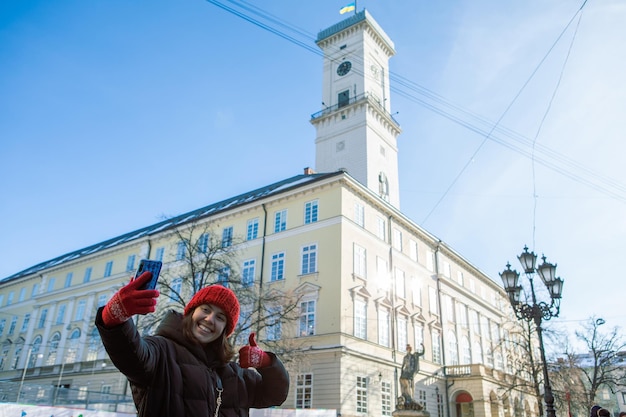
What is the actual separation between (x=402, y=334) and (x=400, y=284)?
3499 millimetres

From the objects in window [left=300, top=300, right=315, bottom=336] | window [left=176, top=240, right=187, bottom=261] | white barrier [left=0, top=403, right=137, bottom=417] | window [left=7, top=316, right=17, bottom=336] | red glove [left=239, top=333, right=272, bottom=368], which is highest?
window [left=176, top=240, right=187, bottom=261]

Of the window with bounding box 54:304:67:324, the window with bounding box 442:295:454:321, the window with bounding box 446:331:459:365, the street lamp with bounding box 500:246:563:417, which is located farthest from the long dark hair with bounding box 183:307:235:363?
the window with bounding box 54:304:67:324

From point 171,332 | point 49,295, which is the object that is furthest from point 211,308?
point 49,295

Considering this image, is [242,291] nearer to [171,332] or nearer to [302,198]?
[302,198]

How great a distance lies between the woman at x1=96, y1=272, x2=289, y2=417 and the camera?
7.44 feet

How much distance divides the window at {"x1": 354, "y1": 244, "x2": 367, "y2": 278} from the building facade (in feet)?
0.44

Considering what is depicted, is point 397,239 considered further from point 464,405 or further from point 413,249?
point 464,405

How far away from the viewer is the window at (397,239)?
116 feet

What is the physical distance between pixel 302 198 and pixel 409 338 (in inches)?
486

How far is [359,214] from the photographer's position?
104ft

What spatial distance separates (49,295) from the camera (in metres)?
48.9

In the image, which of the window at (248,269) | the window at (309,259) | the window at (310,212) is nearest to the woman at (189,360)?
the window at (309,259)

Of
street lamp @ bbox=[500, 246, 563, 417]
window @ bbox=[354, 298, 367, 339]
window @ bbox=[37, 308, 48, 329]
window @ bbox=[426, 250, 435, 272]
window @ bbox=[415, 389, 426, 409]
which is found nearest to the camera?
street lamp @ bbox=[500, 246, 563, 417]

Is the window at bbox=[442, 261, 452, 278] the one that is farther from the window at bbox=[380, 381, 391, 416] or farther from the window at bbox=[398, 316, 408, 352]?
the window at bbox=[380, 381, 391, 416]
